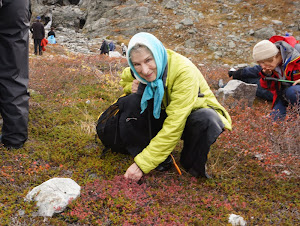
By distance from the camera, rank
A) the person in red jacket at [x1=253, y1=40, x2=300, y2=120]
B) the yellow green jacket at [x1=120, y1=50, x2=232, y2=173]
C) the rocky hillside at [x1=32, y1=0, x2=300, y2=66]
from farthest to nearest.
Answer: the rocky hillside at [x1=32, y1=0, x2=300, y2=66]
the person in red jacket at [x1=253, y1=40, x2=300, y2=120]
the yellow green jacket at [x1=120, y1=50, x2=232, y2=173]

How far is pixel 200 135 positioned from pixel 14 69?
107 inches

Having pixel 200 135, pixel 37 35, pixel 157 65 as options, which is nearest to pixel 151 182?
pixel 200 135

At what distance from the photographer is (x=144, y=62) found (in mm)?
2967

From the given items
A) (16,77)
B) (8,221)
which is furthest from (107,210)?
(16,77)

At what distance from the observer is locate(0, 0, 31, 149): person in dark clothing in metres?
3.33

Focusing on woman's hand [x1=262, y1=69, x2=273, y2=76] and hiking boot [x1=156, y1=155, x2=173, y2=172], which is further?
woman's hand [x1=262, y1=69, x2=273, y2=76]

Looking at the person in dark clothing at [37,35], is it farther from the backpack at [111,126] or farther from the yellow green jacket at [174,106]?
the yellow green jacket at [174,106]

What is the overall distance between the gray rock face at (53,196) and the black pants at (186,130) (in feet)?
3.38

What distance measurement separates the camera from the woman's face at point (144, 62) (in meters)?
2.92

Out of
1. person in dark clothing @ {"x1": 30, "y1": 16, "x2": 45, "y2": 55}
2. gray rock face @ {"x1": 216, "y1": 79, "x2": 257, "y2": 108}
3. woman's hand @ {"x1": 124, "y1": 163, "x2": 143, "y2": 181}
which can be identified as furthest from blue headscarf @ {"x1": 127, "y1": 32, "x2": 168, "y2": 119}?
person in dark clothing @ {"x1": 30, "y1": 16, "x2": 45, "y2": 55}

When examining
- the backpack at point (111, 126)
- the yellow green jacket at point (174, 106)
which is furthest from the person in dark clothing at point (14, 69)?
the yellow green jacket at point (174, 106)

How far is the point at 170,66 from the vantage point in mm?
3236

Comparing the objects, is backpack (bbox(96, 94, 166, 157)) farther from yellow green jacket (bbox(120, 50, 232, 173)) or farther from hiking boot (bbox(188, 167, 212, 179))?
hiking boot (bbox(188, 167, 212, 179))

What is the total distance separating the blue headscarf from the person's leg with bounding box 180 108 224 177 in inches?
19.8
